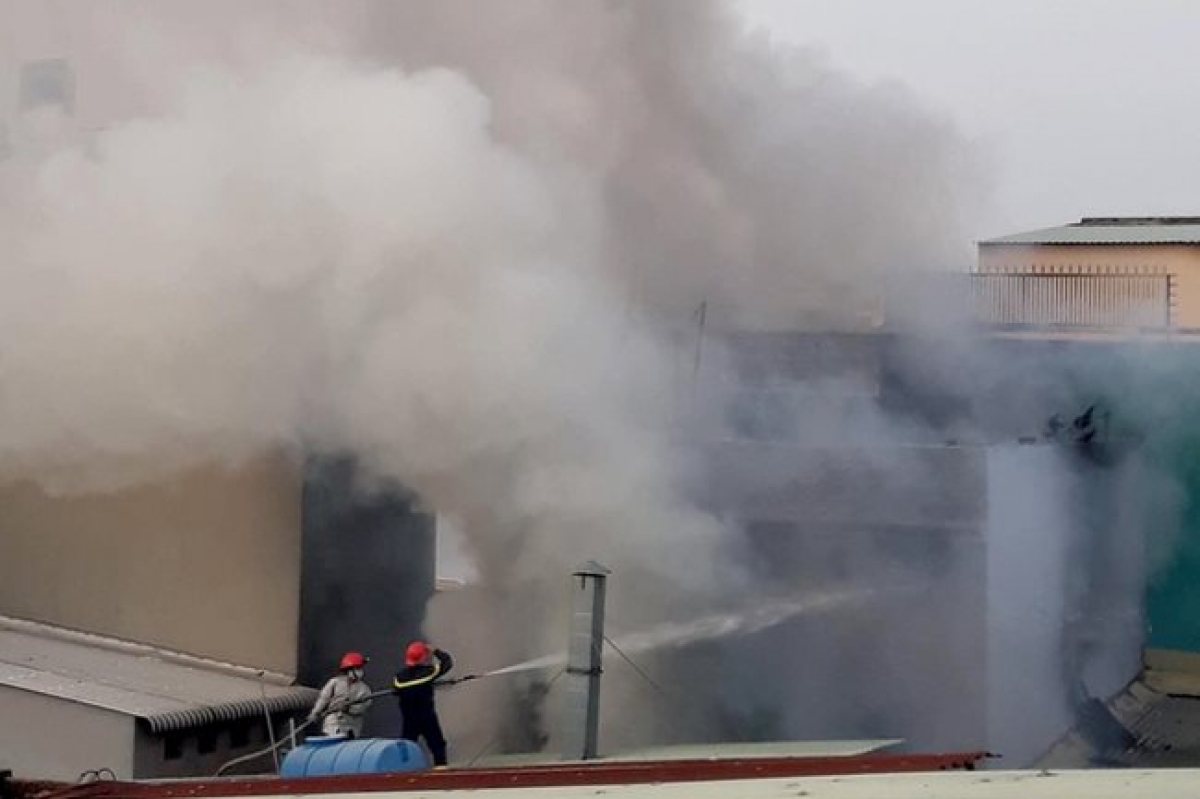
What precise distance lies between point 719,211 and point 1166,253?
10.5 metres

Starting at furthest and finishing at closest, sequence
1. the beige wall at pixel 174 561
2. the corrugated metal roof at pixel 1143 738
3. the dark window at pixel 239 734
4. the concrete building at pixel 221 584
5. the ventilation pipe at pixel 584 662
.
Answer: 1. the corrugated metal roof at pixel 1143 738
2. the beige wall at pixel 174 561
3. the concrete building at pixel 221 584
4. the dark window at pixel 239 734
5. the ventilation pipe at pixel 584 662

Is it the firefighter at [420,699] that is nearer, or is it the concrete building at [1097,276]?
the firefighter at [420,699]

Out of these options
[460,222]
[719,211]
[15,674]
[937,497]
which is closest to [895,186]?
[719,211]

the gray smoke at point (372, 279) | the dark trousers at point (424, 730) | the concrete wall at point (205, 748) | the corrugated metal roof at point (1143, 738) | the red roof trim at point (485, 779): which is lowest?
the corrugated metal roof at point (1143, 738)

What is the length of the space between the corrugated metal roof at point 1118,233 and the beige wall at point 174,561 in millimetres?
12689

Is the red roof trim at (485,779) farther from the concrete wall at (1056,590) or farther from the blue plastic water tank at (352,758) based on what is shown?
the concrete wall at (1056,590)

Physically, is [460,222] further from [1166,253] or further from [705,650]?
[1166,253]

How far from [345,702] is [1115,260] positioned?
50.6 feet

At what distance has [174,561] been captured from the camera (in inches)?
414

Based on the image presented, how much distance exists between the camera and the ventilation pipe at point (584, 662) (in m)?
7.88

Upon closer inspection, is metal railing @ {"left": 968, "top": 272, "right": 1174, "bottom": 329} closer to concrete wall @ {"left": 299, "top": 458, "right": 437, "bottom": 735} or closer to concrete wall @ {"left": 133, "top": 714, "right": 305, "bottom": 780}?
concrete wall @ {"left": 299, "top": 458, "right": 437, "bottom": 735}

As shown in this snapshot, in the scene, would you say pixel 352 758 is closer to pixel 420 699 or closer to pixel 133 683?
pixel 420 699

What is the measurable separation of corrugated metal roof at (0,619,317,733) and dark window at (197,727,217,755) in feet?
0.35

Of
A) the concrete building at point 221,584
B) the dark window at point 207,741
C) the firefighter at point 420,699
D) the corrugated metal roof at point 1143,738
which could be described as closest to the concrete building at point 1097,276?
the corrugated metal roof at point 1143,738
